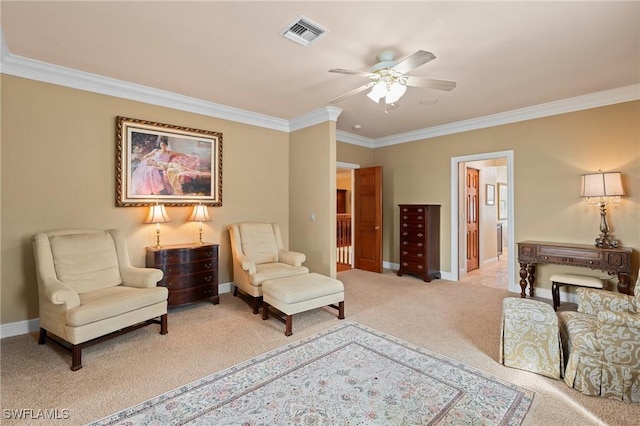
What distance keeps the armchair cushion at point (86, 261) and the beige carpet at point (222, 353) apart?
23.9 inches

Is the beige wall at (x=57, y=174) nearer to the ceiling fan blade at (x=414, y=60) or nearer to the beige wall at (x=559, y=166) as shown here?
the ceiling fan blade at (x=414, y=60)

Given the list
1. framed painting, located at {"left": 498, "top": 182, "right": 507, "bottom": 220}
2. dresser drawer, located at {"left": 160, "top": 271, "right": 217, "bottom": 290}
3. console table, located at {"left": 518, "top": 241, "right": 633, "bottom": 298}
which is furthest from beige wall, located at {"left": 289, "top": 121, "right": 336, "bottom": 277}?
framed painting, located at {"left": 498, "top": 182, "right": 507, "bottom": 220}

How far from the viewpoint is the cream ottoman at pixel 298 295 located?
313cm

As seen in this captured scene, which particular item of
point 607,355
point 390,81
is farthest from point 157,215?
point 607,355

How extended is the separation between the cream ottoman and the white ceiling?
231 centimetres

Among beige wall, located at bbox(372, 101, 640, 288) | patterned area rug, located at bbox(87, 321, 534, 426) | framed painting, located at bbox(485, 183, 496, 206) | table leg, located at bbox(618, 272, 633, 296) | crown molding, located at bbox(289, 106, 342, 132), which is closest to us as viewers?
patterned area rug, located at bbox(87, 321, 534, 426)

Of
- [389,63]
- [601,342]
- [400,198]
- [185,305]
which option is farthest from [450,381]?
[400,198]

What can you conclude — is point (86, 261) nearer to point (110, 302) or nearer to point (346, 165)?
point (110, 302)

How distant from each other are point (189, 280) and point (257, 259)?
933 millimetres

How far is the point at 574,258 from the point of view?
3830mm

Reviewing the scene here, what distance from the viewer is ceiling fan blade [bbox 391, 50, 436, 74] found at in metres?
2.29

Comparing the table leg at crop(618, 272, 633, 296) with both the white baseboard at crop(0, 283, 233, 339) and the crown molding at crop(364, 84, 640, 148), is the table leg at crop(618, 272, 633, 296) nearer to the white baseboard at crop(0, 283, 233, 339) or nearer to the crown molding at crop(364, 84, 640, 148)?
the crown molding at crop(364, 84, 640, 148)

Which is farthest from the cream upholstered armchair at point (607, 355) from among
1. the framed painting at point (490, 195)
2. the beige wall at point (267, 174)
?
the framed painting at point (490, 195)

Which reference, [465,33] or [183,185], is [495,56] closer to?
[465,33]
